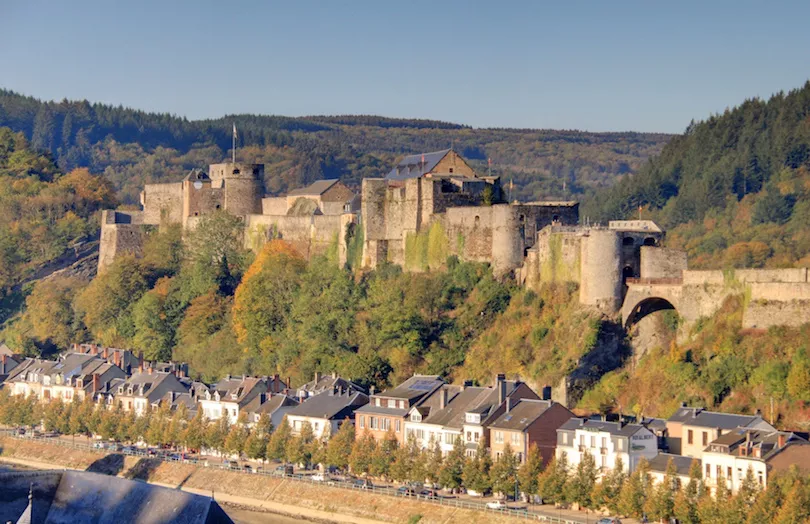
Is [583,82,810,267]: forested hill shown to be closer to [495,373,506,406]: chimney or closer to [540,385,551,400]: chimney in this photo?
[540,385,551,400]: chimney

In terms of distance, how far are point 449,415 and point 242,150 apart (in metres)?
104

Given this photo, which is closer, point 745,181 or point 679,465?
point 679,465

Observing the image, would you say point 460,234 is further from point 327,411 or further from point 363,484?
point 363,484

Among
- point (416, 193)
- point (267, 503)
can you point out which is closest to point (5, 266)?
point (416, 193)

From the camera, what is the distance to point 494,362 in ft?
202

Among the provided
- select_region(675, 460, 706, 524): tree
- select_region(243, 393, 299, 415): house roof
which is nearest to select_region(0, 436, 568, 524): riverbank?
select_region(675, 460, 706, 524): tree

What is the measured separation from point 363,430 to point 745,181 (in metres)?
50.0

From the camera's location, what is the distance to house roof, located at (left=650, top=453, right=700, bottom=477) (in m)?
49.7

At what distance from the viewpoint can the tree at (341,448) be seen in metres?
59.1

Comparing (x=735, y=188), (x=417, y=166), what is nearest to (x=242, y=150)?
(x=735, y=188)

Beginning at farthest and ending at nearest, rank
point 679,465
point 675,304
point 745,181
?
1. point 745,181
2. point 675,304
3. point 679,465

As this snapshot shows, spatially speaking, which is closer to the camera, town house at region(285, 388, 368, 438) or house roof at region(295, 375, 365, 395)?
town house at region(285, 388, 368, 438)

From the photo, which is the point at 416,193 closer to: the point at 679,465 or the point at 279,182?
the point at 679,465

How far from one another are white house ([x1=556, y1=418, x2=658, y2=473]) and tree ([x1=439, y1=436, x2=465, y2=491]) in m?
3.16
